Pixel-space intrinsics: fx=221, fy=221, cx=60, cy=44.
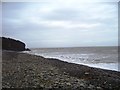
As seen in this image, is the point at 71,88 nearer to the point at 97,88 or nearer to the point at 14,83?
the point at 97,88

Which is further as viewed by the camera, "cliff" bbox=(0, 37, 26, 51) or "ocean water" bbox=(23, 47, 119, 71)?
"cliff" bbox=(0, 37, 26, 51)

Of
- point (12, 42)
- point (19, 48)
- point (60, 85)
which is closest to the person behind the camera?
point (60, 85)

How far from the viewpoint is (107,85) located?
9.37 metres

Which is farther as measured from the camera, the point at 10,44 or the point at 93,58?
the point at 10,44

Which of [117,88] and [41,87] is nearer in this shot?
[41,87]

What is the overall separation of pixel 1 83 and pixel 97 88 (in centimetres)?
375

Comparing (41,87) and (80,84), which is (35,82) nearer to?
(41,87)

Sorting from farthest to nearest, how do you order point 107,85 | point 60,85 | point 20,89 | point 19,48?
point 19,48 < point 107,85 < point 60,85 < point 20,89

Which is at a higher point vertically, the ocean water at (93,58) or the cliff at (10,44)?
the cliff at (10,44)

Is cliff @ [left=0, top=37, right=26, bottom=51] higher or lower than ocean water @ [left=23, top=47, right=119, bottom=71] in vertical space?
higher

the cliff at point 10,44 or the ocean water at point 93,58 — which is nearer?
the ocean water at point 93,58

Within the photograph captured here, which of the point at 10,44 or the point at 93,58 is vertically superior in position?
the point at 10,44

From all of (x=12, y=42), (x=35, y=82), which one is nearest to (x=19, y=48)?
(x=12, y=42)

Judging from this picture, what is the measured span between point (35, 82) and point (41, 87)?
924mm
